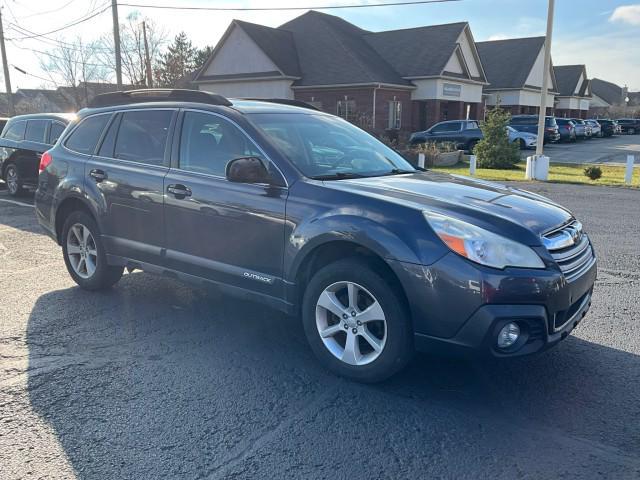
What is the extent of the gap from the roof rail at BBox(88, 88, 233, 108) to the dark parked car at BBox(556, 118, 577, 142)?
3255 cm

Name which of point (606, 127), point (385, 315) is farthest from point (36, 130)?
point (606, 127)

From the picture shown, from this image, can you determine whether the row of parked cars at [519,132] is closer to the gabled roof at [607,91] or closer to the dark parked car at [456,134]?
the dark parked car at [456,134]

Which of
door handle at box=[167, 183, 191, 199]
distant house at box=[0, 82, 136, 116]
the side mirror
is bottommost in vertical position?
door handle at box=[167, 183, 191, 199]

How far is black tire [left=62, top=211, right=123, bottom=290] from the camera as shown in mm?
5609

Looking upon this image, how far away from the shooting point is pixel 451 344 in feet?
11.3

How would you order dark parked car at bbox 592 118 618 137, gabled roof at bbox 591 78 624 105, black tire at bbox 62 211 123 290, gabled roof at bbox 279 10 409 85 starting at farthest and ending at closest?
gabled roof at bbox 591 78 624 105 < dark parked car at bbox 592 118 618 137 < gabled roof at bbox 279 10 409 85 < black tire at bbox 62 211 123 290

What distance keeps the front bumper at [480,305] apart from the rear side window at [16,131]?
11.4m

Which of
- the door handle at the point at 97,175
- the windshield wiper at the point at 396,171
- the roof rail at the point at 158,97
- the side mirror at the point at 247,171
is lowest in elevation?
the door handle at the point at 97,175

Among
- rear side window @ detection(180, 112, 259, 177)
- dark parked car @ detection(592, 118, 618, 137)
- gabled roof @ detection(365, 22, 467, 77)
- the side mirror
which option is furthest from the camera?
dark parked car @ detection(592, 118, 618, 137)

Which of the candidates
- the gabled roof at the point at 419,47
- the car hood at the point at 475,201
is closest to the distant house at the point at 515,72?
the gabled roof at the point at 419,47

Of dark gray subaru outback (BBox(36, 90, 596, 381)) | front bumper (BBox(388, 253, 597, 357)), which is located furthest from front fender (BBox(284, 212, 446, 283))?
front bumper (BBox(388, 253, 597, 357))

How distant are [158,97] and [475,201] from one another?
3147 mm

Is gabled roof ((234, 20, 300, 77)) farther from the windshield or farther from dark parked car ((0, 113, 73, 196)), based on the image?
the windshield

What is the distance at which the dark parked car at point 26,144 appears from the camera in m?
11.6
